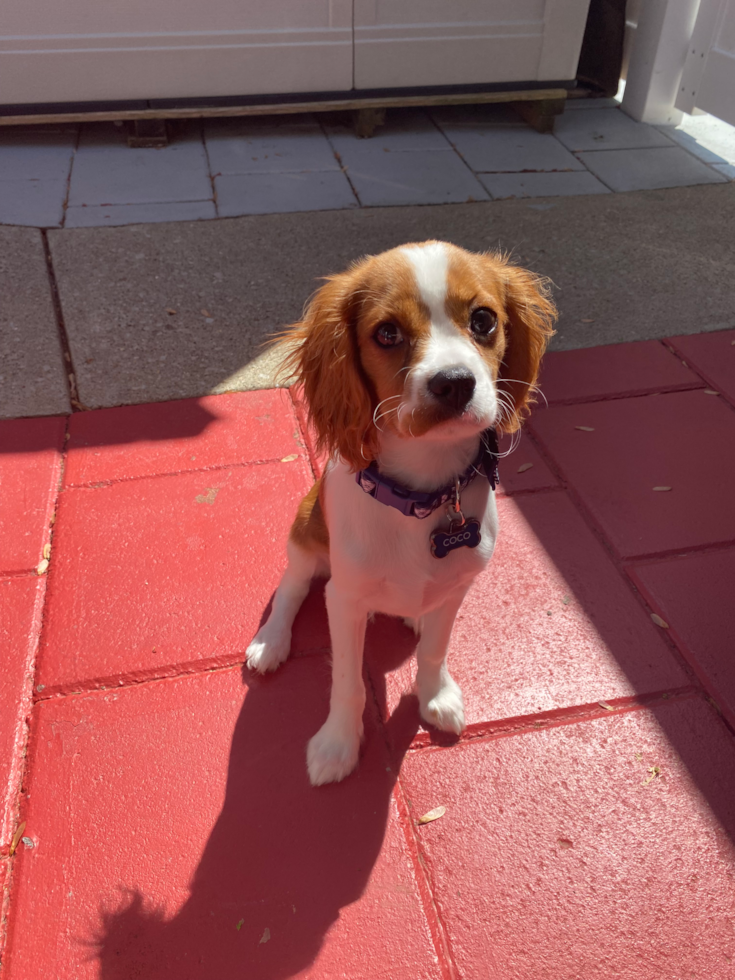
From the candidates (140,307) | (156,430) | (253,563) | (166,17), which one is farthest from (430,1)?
(253,563)

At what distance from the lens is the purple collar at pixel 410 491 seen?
1.84 meters

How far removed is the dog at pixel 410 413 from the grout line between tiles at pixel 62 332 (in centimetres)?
A: 201

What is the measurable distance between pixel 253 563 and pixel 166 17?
15.1 ft

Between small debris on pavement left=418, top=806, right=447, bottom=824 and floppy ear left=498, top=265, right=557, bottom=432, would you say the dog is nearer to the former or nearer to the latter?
floppy ear left=498, top=265, right=557, bottom=432

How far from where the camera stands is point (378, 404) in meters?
1.79

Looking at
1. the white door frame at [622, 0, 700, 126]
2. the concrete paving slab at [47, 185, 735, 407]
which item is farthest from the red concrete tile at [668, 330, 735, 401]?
the white door frame at [622, 0, 700, 126]

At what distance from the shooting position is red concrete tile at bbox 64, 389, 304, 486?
3.29m

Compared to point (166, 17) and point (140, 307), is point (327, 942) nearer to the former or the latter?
point (140, 307)

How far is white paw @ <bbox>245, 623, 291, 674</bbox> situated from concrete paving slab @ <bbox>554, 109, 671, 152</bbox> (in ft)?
17.0

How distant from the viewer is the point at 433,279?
66.5 inches

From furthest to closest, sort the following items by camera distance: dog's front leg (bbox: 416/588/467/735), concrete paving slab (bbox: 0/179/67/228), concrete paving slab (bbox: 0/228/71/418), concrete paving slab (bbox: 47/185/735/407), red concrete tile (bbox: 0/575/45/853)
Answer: concrete paving slab (bbox: 0/179/67/228) → concrete paving slab (bbox: 47/185/735/407) → concrete paving slab (bbox: 0/228/71/418) → dog's front leg (bbox: 416/588/467/735) → red concrete tile (bbox: 0/575/45/853)

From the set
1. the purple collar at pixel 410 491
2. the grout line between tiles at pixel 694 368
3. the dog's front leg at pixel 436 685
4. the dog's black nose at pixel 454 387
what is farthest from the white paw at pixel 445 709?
the grout line between tiles at pixel 694 368

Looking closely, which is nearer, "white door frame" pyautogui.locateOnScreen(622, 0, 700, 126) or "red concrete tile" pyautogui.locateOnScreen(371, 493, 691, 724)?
"red concrete tile" pyautogui.locateOnScreen(371, 493, 691, 724)

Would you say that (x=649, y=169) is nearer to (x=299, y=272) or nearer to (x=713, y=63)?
(x=713, y=63)
